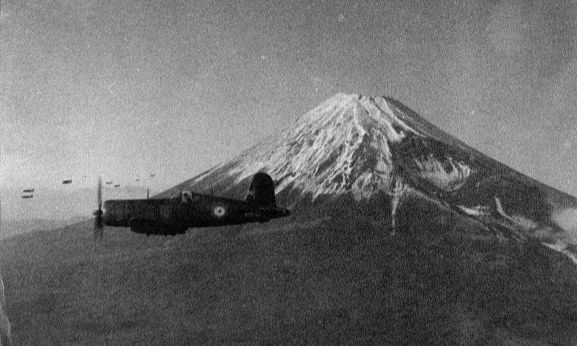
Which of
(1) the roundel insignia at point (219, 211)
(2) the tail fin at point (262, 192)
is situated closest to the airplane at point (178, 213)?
(1) the roundel insignia at point (219, 211)

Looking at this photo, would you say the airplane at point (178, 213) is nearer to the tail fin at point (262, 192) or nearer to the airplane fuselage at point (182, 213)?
the airplane fuselage at point (182, 213)

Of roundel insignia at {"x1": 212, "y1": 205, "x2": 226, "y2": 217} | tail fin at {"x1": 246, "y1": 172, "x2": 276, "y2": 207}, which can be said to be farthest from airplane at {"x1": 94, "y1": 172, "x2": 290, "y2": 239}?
tail fin at {"x1": 246, "y1": 172, "x2": 276, "y2": 207}

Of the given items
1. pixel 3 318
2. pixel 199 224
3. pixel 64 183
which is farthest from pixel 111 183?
pixel 3 318

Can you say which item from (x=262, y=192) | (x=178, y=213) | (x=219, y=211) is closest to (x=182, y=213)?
(x=178, y=213)

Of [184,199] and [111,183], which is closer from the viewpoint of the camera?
[111,183]

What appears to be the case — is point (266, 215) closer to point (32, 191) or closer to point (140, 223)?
point (140, 223)

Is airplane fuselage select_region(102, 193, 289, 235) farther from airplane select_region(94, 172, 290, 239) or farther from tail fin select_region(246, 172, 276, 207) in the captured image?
tail fin select_region(246, 172, 276, 207)

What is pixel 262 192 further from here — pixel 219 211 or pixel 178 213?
pixel 178 213
